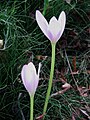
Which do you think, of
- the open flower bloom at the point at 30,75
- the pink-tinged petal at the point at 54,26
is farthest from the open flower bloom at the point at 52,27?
the open flower bloom at the point at 30,75

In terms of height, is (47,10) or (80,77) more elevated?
(47,10)

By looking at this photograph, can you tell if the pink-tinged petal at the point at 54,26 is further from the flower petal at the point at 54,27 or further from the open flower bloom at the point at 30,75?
the open flower bloom at the point at 30,75

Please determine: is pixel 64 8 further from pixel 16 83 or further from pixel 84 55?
pixel 16 83

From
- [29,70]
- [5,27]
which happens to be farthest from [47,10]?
[29,70]

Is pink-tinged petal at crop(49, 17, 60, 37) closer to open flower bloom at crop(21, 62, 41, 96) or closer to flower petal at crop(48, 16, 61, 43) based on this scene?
flower petal at crop(48, 16, 61, 43)

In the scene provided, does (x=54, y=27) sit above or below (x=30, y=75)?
above

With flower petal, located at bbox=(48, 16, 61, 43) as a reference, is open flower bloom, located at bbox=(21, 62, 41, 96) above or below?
below

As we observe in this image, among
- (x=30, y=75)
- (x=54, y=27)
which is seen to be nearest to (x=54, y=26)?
(x=54, y=27)

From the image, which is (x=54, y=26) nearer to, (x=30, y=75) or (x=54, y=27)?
(x=54, y=27)

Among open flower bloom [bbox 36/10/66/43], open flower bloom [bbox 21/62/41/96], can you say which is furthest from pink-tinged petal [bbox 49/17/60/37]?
open flower bloom [bbox 21/62/41/96]

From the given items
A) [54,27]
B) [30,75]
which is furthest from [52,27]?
[30,75]

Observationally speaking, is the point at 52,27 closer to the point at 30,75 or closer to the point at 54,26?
the point at 54,26
